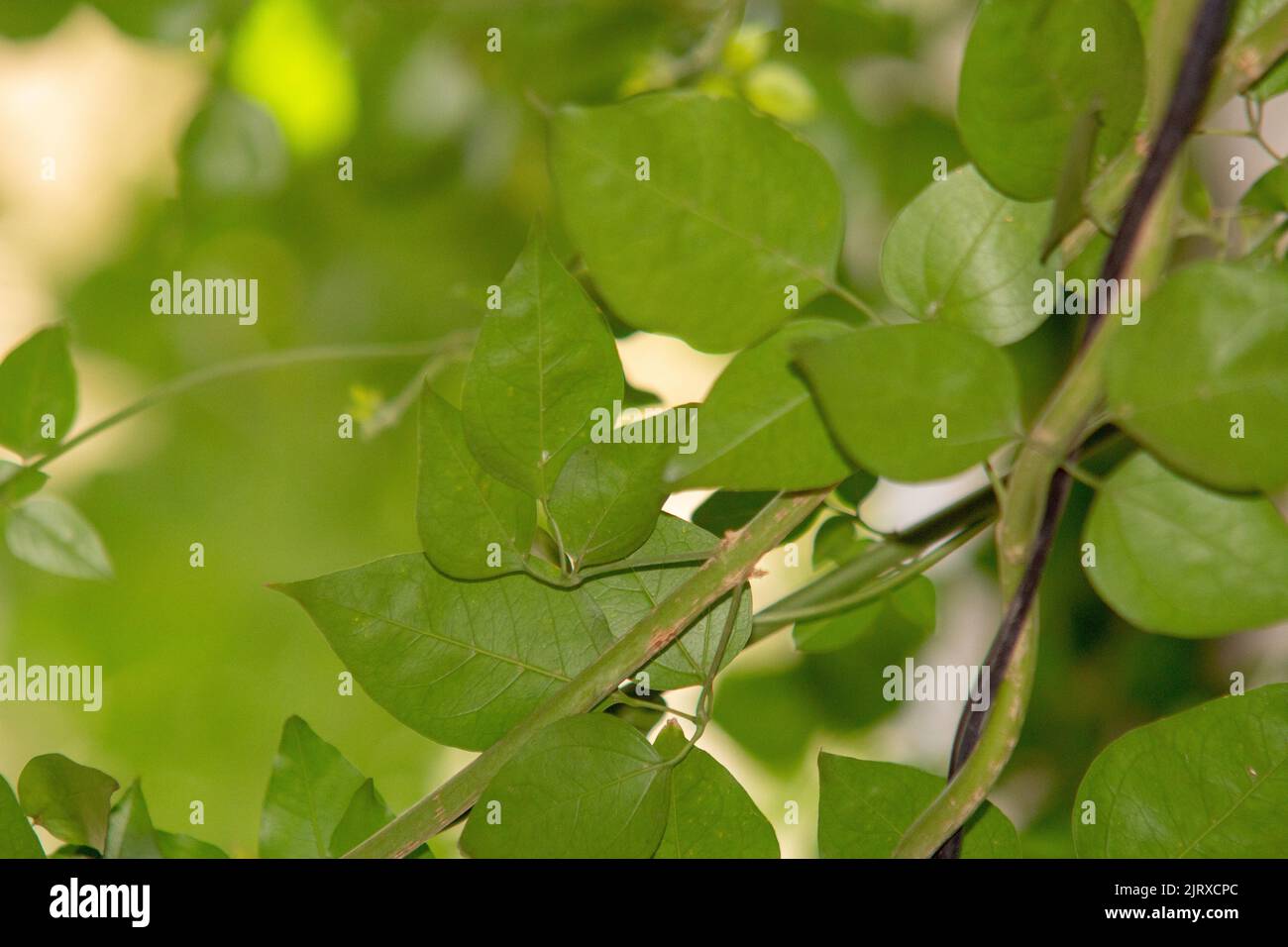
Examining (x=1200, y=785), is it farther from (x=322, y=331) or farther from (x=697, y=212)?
(x=322, y=331)

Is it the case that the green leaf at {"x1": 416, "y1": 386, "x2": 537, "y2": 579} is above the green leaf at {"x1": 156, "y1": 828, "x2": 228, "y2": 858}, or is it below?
above

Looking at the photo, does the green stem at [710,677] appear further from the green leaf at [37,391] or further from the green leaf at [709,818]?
the green leaf at [37,391]

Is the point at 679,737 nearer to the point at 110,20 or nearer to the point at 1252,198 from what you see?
the point at 1252,198

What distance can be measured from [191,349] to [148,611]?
0.20 meters

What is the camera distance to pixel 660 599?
0.20 m

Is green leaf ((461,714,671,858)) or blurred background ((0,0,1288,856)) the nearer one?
green leaf ((461,714,671,858))

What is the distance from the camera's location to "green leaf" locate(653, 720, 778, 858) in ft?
0.67

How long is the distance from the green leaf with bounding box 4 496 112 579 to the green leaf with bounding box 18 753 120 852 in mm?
71

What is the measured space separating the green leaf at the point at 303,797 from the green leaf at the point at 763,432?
136mm

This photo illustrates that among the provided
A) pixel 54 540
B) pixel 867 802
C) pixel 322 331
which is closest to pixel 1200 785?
pixel 867 802

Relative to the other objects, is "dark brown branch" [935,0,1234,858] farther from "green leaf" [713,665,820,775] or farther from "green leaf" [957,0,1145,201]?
"green leaf" [713,665,820,775]

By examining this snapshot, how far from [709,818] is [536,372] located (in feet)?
0.29

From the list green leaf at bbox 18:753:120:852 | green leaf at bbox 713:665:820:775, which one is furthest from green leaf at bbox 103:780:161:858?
green leaf at bbox 713:665:820:775

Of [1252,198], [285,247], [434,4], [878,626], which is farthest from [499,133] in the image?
[1252,198]
